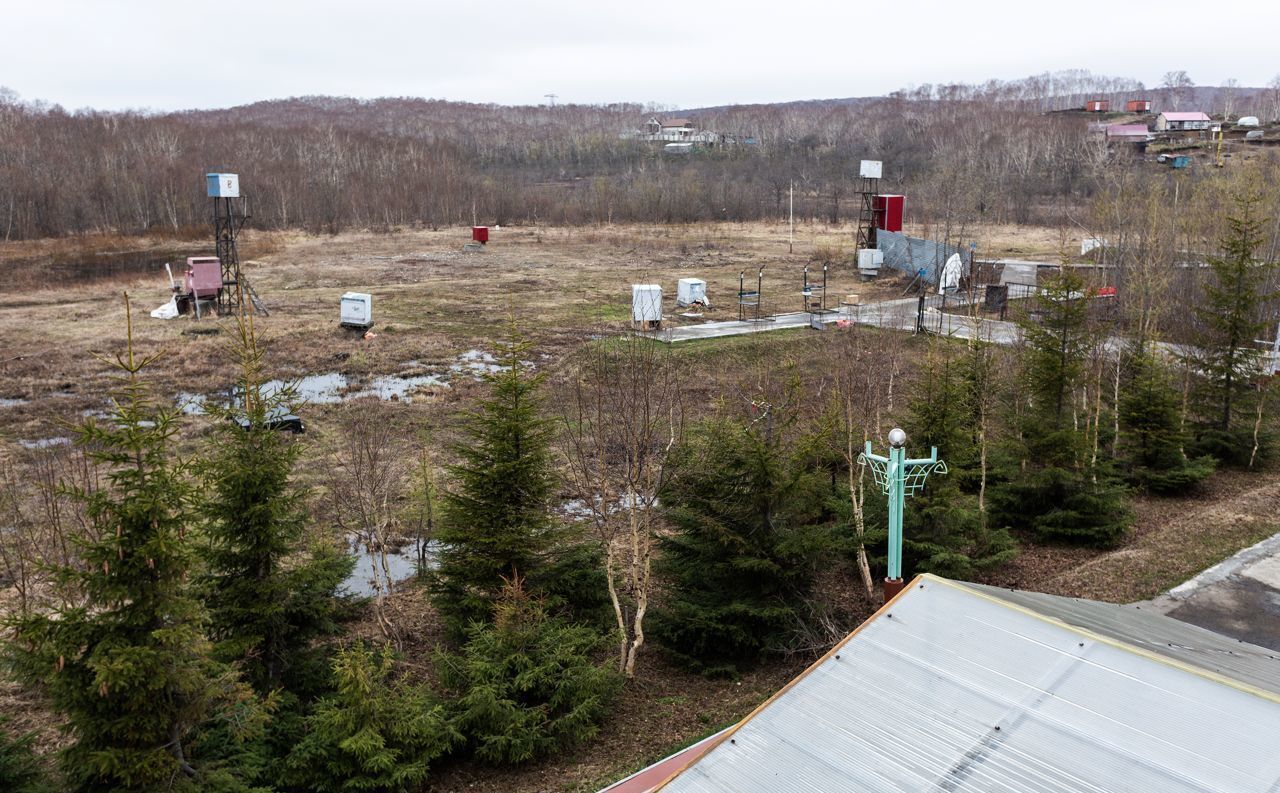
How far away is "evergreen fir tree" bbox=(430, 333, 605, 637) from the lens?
1168 cm

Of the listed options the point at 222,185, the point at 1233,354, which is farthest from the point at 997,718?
the point at 222,185

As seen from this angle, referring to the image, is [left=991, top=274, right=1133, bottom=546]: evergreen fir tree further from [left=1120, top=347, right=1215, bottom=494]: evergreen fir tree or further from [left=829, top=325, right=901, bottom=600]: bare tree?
[left=829, top=325, right=901, bottom=600]: bare tree

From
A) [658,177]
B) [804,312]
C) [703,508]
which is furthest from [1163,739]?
[658,177]

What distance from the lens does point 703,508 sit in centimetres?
1214

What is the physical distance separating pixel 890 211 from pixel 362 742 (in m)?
40.3

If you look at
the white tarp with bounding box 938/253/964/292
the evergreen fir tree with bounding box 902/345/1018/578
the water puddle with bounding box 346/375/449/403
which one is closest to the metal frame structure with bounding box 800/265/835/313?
the white tarp with bounding box 938/253/964/292

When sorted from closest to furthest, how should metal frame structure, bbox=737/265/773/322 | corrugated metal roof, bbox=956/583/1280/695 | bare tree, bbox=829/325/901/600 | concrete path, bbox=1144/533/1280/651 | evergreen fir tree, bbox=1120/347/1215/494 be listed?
corrugated metal roof, bbox=956/583/1280/695 < concrete path, bbox=1144/533/1280/651 < bare tree, bbox=829/325/901/600 < evergreen fir tree, bbox=1120/347/1215/494 < metal frame structure, bbox=737/265/773/322

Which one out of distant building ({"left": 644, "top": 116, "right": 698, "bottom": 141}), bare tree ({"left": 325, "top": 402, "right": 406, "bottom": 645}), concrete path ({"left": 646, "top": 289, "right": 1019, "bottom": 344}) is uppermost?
distant building ({"left": 644, "top": 116, "right": 698, "bottom": 141})

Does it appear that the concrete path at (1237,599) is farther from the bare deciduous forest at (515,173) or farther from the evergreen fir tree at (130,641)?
the bare deciduous forest at (515,173)

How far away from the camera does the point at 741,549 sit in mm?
11812

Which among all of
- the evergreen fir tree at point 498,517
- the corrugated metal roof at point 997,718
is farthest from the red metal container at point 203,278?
the corrugated metal roof at point 997,718

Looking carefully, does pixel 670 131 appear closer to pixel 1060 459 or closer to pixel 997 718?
pixel 1060 459

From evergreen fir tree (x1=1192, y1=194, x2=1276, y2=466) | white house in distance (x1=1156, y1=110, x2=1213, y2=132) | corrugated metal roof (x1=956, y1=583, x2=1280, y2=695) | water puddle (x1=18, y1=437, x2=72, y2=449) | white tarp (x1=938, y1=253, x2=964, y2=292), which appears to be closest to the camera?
corrugated metal roof (x1=956, y1=583, x2=1280, y2=695)

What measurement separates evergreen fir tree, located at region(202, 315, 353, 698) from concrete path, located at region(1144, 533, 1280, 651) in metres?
10.9
